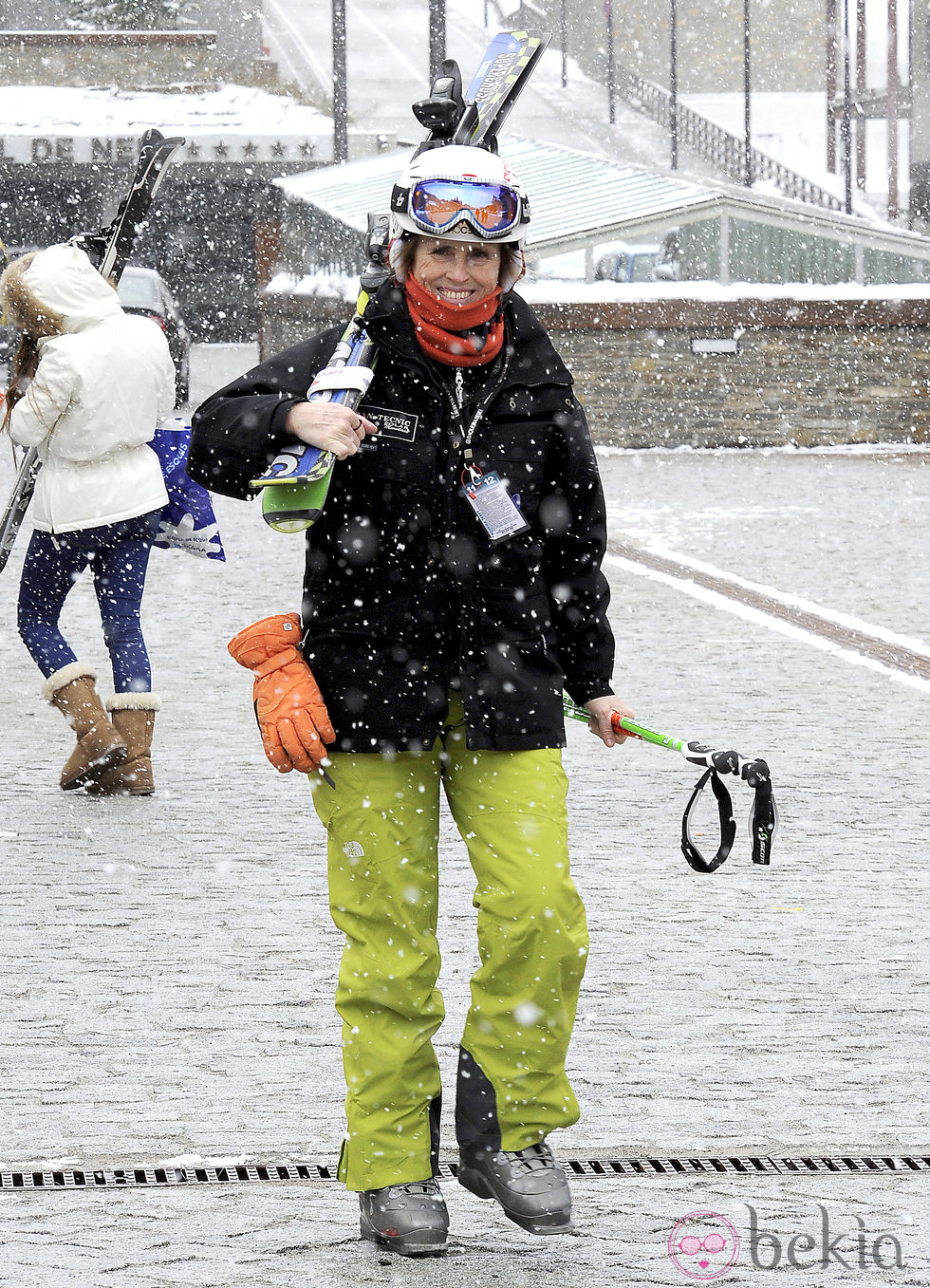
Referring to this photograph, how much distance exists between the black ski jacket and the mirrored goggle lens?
170mm

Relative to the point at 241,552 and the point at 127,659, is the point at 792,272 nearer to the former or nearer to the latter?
the point at 241,552

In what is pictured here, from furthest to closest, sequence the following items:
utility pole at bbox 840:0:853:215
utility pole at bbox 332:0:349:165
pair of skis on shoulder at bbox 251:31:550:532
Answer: utility pole at bbox 840:0:853:215 < utility pole at bbox 332:0:349:165 < pair of skis on shoulder at bbox 251:31:550:532

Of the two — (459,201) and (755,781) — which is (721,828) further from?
(459,201)

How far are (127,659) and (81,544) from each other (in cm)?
42

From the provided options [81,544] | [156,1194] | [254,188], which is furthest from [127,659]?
[254,188]

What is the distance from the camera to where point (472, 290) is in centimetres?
358

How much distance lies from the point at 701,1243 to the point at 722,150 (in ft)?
176

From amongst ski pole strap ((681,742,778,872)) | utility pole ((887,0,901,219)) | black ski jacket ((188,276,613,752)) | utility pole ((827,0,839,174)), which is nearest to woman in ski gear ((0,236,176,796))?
black ski jacket ((188,276,613,752))

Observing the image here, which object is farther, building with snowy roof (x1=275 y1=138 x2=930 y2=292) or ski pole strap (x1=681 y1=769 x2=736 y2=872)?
building with snowy roof (x1=275 y1=138 x2=930 y2=292)

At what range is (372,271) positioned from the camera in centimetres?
383

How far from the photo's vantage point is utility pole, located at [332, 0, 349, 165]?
2853 cm

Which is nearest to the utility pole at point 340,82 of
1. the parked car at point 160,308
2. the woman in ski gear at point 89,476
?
the parked car at point 160,308
